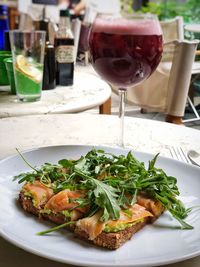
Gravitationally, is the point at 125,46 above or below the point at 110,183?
above

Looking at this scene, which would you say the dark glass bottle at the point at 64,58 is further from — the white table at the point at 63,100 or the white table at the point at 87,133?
the white table at the point at 87,133

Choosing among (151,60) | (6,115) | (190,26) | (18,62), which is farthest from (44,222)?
(190,26)

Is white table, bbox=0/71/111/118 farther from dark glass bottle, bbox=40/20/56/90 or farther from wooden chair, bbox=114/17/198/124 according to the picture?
wooden chair, bbox=114/17/198/124

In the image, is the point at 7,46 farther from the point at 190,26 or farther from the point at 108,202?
the point at 190,26

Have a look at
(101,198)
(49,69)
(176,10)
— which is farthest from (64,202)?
(176,10)

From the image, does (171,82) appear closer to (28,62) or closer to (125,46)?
(28,62)

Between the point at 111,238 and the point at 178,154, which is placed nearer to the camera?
the point at 111,238
